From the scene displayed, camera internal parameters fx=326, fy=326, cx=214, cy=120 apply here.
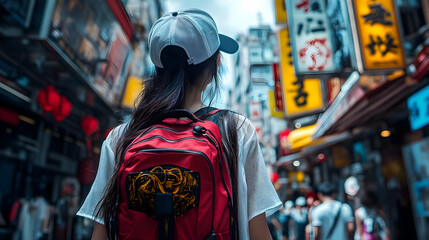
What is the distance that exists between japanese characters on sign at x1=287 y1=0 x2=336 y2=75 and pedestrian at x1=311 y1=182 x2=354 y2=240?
2279 mm

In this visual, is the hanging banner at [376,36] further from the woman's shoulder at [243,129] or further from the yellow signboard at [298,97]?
the woman's shoulder at [243,129]

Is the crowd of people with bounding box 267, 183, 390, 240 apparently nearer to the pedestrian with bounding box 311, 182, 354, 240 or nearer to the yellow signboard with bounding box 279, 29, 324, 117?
the pedestrian with bounding box 311, 182, 354, 240

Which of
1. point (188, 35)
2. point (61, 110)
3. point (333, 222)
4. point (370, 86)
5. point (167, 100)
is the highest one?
point (370, 86)

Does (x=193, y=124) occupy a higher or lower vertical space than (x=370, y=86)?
lower

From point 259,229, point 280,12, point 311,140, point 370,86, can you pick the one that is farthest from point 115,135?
point 311,140

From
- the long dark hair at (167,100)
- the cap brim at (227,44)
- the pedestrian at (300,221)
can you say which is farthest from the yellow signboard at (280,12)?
the long dark hair at (167,100)

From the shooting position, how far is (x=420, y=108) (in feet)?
17.0

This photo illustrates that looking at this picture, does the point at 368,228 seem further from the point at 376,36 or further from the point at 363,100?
the point at 376,36

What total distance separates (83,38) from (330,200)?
4.81 m

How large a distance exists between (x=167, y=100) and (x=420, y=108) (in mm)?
5249

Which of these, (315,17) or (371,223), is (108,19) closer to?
(315,17)

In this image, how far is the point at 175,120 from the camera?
1.18 metres

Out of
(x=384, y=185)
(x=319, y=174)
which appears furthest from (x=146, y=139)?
(x=319, y=174)

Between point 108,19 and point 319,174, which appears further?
point 319,174
